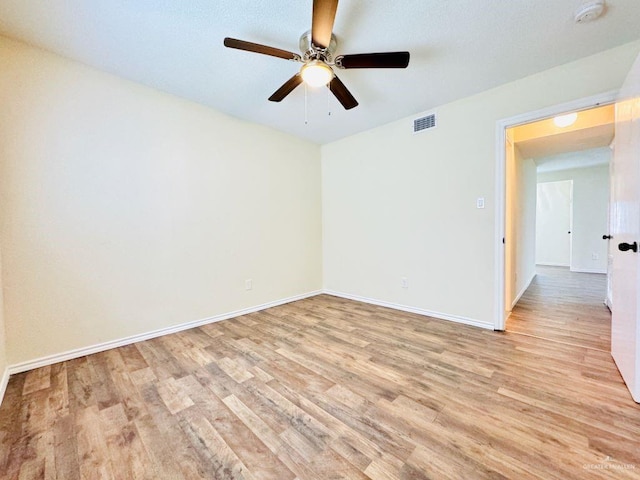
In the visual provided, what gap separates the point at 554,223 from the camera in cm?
666

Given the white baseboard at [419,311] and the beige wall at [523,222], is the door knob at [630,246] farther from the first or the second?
the beige wall at [523,222]

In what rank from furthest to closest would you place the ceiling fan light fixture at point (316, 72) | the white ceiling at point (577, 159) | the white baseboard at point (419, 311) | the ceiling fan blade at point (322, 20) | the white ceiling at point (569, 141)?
the white ceiling at point (577, 159) < the white ceiling at point (569, 141) < the white baseboard at point (419, 311) < the ceiling fan light fixture at point (316, 72) < the ceiling fan blade at point (322, 20)

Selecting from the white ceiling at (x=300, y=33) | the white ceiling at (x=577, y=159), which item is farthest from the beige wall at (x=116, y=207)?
the white ceiling at (x=577, y=159)

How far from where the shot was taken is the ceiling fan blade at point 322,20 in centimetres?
130

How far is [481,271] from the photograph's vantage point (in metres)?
Result: 2.67

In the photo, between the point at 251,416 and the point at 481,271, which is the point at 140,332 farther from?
the point at 481,271

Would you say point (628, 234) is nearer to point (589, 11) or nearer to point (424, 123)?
point (589, 11)

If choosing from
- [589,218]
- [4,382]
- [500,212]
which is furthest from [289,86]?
[589,218]

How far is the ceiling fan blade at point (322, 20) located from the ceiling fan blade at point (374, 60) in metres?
0.19

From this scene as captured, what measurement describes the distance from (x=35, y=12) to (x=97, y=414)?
2552 millimetres

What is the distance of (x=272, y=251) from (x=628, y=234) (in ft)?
10.7

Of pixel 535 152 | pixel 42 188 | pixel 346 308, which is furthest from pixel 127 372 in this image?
pixel 535 152

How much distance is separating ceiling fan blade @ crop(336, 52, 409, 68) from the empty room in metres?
0.03

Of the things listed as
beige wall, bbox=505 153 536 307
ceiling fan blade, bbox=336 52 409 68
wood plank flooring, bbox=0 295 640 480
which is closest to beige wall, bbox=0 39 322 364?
wood plank flooring, bbox=0 295 640 480
